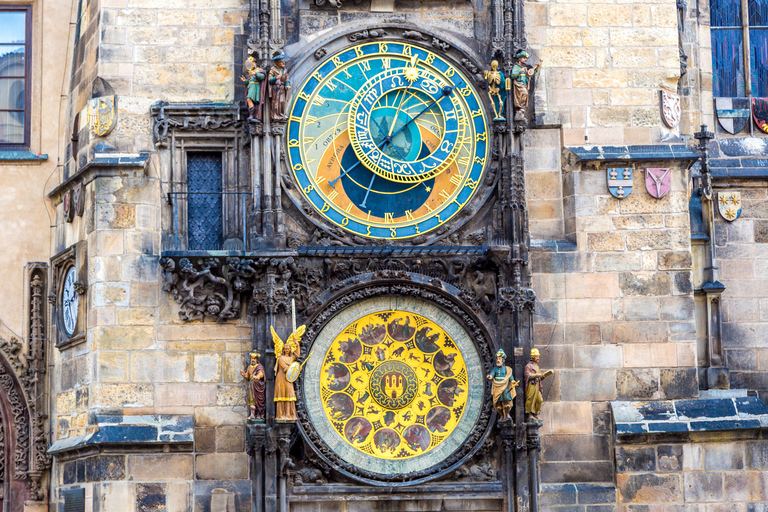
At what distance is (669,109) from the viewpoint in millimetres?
15328

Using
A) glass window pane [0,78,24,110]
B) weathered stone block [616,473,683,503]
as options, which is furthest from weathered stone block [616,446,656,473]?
glass window pane [0,78,24,110]

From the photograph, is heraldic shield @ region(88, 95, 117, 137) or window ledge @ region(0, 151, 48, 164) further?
window ledge @ region(0, 151, 48, 164)

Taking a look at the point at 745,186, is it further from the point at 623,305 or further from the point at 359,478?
the point at 359,478

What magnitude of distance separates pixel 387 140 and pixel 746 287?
4786 millimetres

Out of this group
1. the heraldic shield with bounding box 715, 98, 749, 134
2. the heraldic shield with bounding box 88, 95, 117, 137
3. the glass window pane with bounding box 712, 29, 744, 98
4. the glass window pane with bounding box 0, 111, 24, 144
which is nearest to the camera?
the heraldic shield with bounding box 88, 95, 117, 137

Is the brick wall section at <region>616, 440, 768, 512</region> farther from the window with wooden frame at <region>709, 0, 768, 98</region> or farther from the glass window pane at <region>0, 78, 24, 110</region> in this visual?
the glass window pane at <region>0, 78, 24, 110</region>

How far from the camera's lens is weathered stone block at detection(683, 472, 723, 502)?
14492 mm

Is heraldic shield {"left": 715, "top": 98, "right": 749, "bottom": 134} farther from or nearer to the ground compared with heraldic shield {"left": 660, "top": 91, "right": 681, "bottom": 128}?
farther from the ground

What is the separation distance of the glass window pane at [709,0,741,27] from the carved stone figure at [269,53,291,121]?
597 cm

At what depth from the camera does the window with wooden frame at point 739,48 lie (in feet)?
55.7

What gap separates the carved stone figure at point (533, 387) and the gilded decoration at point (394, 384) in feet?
2.48

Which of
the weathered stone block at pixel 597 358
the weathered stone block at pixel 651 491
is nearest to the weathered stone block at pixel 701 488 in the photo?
the weathered stone block at pixel 651 491

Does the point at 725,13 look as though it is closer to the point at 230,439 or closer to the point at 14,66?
the point at 230,439

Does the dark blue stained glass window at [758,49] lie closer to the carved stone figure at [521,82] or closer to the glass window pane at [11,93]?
the carved stone figure at [521,82]
